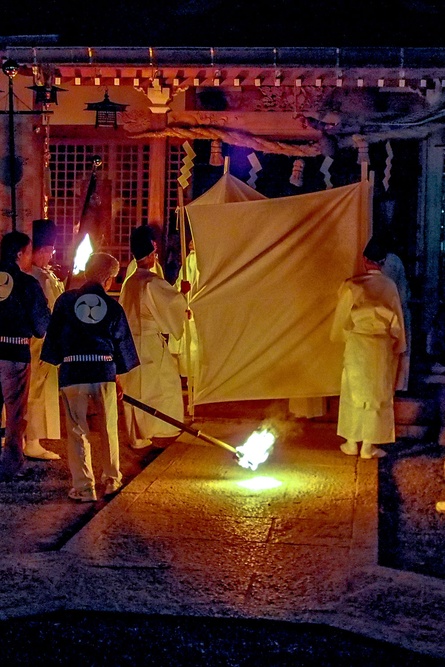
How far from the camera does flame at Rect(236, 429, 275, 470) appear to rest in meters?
8.07

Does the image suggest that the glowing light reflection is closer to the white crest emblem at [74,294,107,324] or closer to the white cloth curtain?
the white cloth curtain

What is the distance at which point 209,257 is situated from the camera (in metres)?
8.72

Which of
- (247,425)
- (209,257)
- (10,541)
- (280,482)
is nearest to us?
(10,541)

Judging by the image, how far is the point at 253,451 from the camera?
812 cm

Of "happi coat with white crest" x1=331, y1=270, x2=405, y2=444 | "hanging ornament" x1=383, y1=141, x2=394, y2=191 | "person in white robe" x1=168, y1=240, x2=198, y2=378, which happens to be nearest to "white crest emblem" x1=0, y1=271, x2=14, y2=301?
"person in white robe" x1=168, y1=240, x2=198, y2=378

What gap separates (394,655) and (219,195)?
17.7 feet

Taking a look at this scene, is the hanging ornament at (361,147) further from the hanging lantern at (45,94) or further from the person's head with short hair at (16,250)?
the person's head with short hair at (16,250)

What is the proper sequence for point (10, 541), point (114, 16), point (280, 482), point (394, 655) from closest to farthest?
1. point (394, 655)
2. point (10, 541)
3. point (280, 482)
4. point (114, 16)

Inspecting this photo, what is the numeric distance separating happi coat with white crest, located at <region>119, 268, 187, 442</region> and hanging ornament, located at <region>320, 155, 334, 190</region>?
3660 mm

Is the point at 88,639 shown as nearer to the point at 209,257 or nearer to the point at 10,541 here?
the point at 10,541

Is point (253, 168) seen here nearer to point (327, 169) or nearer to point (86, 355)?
point (327, 169)

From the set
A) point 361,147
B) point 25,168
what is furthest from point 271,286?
point 25,168

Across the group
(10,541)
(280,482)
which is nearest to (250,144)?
(280,482)

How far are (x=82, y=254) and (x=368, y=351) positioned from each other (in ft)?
10.9
